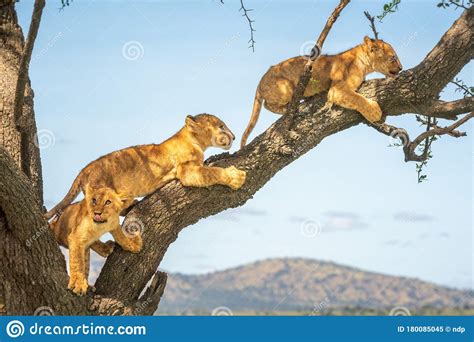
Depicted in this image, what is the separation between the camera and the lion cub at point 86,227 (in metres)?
7.30

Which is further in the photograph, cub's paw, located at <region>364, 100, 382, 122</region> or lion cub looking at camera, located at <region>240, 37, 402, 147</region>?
lion cub looking at camera, located at <region>240, 37, 402, 147</region>

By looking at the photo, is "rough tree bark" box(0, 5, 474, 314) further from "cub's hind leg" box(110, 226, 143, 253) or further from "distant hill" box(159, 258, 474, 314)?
"distant hill" box(159, 258, 474, 314)

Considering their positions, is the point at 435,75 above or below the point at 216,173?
above

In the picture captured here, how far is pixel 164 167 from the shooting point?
7.98 m

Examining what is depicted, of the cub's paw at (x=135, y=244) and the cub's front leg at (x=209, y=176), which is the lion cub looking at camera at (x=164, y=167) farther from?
the cub's paw at (x=135, y=244)

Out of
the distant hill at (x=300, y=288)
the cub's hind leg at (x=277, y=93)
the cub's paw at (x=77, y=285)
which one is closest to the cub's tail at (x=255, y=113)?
the cub's hind leg at (x=277, y=93)

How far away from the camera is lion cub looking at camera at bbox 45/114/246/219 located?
7758 millimetres

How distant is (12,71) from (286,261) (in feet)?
277

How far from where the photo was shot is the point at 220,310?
26.2ft

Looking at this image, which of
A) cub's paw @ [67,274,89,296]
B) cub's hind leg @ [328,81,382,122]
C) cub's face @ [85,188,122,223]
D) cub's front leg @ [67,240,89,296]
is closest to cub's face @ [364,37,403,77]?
cub's hind leg @ [328,81,382,122]

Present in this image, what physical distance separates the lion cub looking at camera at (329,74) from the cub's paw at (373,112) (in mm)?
299

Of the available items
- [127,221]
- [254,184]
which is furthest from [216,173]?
[127,221]

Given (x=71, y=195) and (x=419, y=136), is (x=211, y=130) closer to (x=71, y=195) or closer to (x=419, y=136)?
(x=71, y=195)
